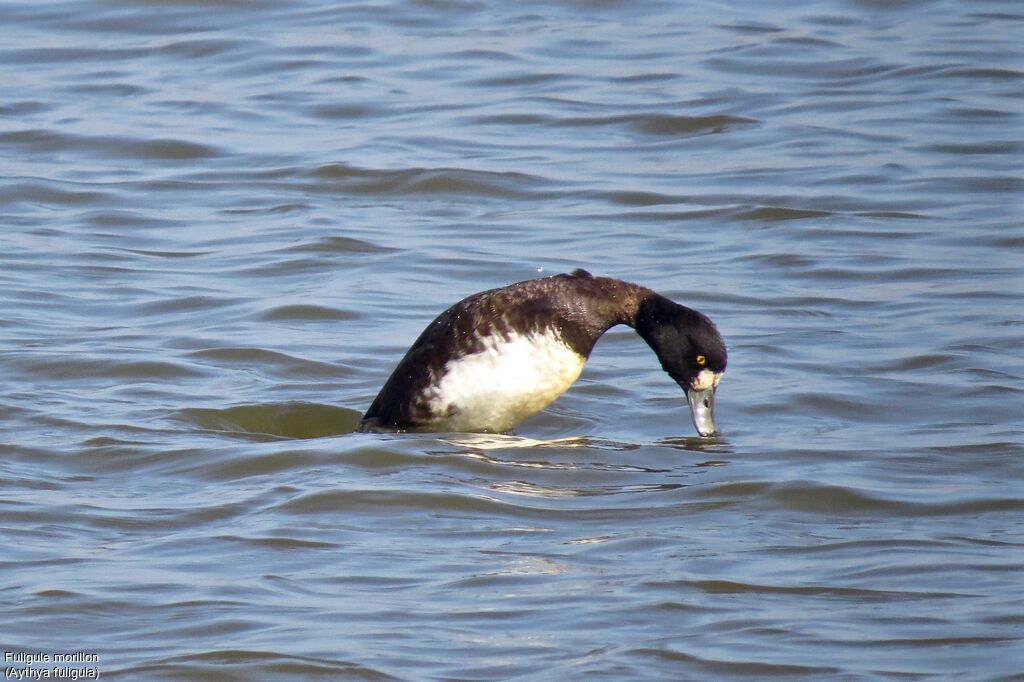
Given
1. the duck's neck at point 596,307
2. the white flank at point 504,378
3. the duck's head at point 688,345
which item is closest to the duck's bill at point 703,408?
the duck's head at point 688,345

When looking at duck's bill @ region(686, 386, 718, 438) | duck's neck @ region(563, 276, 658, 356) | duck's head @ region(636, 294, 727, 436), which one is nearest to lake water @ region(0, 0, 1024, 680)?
duck's bill @ region(686, 386, 718, 438)

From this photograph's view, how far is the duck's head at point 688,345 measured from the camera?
25.2 feet

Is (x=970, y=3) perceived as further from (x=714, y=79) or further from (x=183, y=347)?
(x=183, y=347)

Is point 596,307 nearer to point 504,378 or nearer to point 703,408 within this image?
point 504,378

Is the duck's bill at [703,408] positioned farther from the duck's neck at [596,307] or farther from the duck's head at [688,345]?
the duck's neck at [596,307]

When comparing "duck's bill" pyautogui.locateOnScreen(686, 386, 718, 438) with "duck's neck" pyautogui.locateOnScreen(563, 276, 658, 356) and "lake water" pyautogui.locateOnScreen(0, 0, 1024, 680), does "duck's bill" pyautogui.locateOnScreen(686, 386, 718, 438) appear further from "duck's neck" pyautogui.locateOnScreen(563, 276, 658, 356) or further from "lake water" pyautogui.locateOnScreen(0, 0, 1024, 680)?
"duck's neck" pyautogui.locateOnScreen(563, 276, 658, 356)

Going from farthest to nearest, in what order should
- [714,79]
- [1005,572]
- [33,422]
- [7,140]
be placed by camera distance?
1. [714,79]
2. [7,140]
3. [33,422]
4. [1005,572]

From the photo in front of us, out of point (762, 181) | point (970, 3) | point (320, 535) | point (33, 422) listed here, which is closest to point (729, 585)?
point (320, 535)

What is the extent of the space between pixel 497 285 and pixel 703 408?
9.03ft

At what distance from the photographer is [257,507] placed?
259 inches

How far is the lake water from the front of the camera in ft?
17.8

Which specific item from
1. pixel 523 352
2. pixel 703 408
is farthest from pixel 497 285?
pixel 523 352

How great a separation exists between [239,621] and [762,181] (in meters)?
8.10

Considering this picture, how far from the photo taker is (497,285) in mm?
10359
